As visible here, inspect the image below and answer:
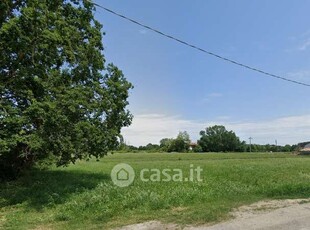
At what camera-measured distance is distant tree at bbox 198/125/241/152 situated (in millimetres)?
114562

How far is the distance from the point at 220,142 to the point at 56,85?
107 m

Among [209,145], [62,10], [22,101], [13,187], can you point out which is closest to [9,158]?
[13,187]

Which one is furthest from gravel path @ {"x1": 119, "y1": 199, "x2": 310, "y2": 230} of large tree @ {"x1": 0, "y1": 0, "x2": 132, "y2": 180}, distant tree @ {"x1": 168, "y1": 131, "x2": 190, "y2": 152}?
distant tree @ {"x1": 168, "y1": 131, "x2": 190, "y2": 152}

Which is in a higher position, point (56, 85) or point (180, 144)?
point (180, 144)

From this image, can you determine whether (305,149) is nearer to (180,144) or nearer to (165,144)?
(180,144)

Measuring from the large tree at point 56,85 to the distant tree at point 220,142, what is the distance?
102 meters

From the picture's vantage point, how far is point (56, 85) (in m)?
12.2

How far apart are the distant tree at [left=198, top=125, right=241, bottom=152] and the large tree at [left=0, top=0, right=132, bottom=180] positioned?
102 meters

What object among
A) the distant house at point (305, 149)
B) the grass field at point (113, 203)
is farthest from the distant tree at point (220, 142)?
the grass field at point (113, 203)

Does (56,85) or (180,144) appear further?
(180,144)

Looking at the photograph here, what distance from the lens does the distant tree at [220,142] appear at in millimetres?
114562

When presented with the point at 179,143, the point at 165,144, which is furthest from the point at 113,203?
the point at 165,144

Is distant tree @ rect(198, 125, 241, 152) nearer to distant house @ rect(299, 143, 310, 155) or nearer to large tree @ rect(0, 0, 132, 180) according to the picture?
distant house @ rect(299, 143, 310, 155)

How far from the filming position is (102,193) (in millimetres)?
12094
